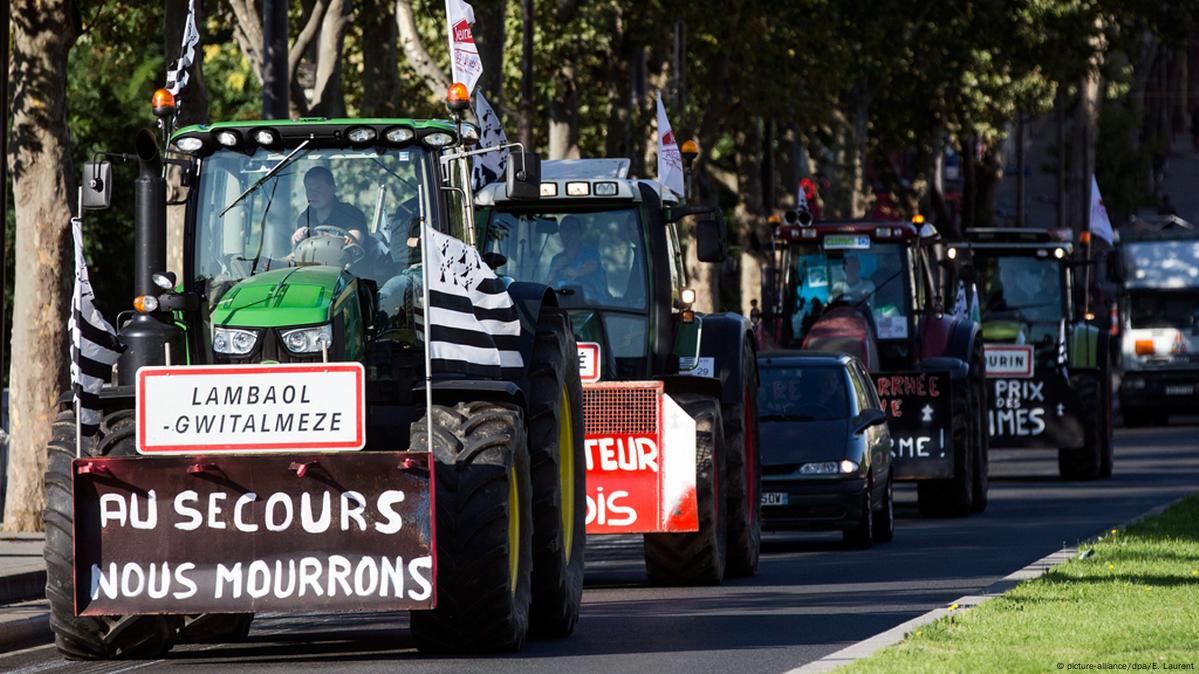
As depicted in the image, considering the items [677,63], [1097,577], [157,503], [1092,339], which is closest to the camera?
[157,503]

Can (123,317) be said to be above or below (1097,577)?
above

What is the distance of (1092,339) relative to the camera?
30.7m

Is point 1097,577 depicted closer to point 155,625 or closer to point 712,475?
point 712,475

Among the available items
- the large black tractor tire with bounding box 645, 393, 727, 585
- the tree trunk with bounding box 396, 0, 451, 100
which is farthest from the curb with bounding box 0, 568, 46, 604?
the tree trunk with bounding box 396, 0, 451, 100

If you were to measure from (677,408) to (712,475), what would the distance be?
0.49 meters

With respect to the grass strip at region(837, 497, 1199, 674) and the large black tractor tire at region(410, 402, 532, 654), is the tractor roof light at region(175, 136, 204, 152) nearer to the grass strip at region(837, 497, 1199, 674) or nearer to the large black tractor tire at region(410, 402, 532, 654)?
the large black tractor tire at region(410, 402, 532, 654)

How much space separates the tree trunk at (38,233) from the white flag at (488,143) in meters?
3.33

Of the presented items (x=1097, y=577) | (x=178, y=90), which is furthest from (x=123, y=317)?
(x=1097, y=577)

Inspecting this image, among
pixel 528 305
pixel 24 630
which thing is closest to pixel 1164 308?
pixel 528 305

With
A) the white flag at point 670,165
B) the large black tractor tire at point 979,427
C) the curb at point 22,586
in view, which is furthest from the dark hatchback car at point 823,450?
the curb at point 22,586

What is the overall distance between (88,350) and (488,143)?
26.5ft

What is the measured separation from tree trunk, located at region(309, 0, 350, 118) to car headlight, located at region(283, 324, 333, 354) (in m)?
12.7

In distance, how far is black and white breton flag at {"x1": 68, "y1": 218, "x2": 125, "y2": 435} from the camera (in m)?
11.9

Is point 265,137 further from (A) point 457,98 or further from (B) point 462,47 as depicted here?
(B) point 462,47
